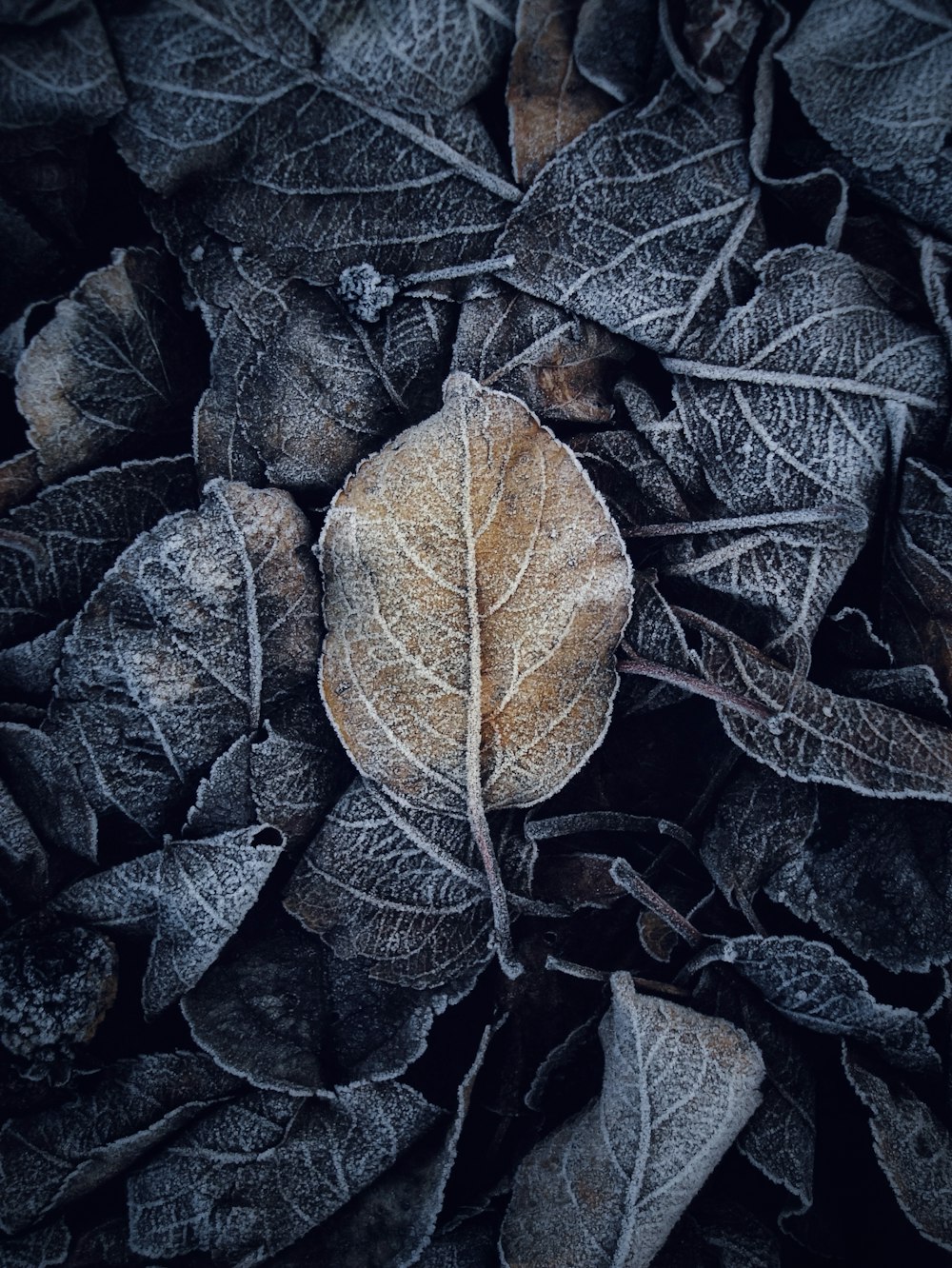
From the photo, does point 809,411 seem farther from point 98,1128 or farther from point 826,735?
point 98,1128

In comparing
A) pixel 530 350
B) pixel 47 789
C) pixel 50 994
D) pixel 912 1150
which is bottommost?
pixel 912 1150

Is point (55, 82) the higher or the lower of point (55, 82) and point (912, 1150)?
the higher

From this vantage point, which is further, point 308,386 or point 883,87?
point 308,386

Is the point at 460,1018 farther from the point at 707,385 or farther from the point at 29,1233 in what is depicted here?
the point at 707,385

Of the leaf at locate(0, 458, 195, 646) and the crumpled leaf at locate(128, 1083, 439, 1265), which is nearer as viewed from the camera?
the crumpled leaf at locate(128, 1083, 439, 1265)

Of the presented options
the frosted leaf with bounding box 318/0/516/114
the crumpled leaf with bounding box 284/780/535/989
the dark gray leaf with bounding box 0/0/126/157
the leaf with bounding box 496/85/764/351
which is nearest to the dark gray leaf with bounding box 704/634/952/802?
the crumpled leaf with bounding box 284/780/535/989

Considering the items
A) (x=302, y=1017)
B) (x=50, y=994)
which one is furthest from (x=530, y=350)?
(x=50, y=994)

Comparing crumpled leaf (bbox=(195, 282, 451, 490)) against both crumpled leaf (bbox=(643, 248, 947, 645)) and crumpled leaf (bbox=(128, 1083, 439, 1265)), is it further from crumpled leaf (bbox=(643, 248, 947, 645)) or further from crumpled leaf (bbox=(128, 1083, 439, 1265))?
crumpled leaf (bbox=(128, 1083, 439, 1265))

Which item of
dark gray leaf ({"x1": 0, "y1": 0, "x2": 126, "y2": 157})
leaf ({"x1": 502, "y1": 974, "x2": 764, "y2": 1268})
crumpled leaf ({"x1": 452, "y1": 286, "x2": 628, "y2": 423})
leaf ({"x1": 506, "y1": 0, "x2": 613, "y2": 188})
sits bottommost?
leaf ({"x1": 502, "y1": 974, "x2": 764, "y2": 1268})
